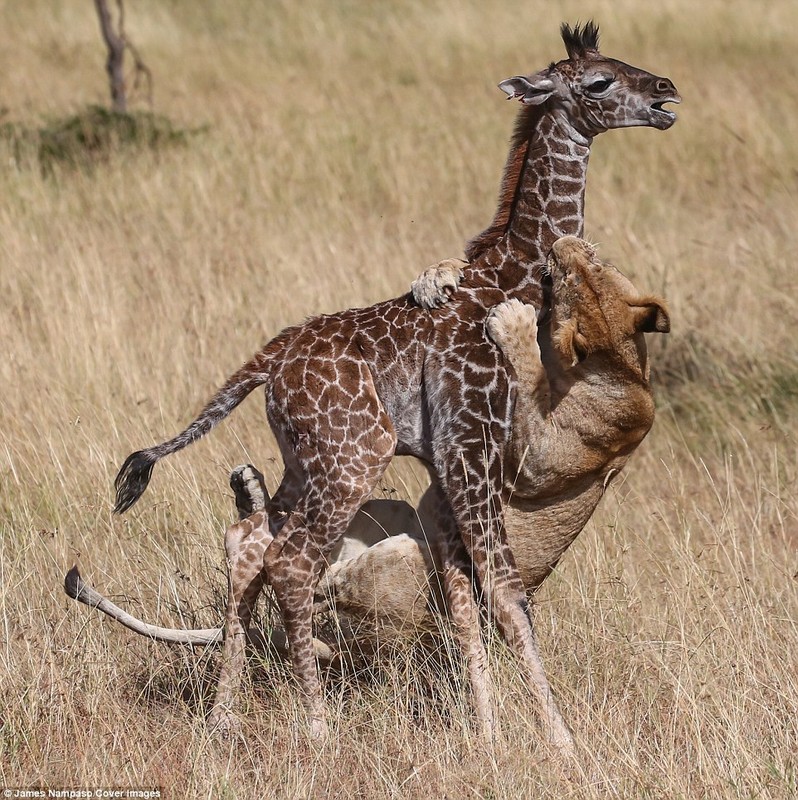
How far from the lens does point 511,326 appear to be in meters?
4.80

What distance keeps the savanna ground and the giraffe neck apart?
1424 mm

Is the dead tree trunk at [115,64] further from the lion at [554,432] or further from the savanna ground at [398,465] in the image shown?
the lion at [554,432]

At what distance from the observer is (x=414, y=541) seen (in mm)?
4930

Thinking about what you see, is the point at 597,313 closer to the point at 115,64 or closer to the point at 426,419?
the point at 426,419

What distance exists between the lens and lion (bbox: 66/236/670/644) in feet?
15.7

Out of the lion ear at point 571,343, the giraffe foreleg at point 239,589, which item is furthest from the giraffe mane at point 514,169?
the giraffe foreleg at point 239,589

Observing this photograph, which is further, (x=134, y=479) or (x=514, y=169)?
(x=514, y=169)

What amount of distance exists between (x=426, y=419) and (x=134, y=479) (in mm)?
1155

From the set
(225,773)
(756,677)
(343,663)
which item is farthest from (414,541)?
(756,677)

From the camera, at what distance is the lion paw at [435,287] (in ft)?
16.3

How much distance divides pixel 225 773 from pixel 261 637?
0.74 meters

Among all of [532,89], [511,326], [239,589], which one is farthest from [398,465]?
[532,89]

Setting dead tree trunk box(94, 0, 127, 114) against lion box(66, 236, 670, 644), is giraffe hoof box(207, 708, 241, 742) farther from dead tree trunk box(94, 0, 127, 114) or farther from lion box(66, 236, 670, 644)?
dead tree trunk box(94, 0, 127, 114)

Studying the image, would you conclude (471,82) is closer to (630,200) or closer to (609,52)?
(609,52)
